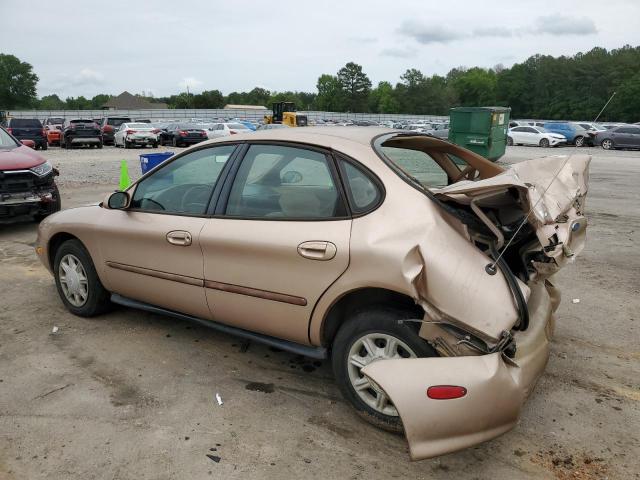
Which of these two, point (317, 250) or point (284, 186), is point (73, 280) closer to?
point (284, 186)

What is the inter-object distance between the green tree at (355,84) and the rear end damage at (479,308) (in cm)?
12197

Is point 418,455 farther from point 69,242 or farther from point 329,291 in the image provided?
point 69,242

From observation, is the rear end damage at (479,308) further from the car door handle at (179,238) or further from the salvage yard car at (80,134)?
the salvage yard car at (80,134)

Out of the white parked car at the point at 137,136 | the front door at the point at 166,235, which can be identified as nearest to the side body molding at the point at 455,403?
the front door at the point at 166,235

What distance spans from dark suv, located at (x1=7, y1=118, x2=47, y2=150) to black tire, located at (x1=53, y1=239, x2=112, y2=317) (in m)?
25.1

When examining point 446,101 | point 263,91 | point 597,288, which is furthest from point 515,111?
point 597,288

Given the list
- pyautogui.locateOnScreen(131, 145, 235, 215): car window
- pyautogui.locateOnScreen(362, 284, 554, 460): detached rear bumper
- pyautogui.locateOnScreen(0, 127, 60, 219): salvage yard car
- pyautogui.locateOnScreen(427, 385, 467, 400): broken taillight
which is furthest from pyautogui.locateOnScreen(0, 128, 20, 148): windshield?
pyautogui.locateOnScreen(427, 385, 467, 400): broken taillight

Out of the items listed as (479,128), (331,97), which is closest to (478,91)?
(331,97)

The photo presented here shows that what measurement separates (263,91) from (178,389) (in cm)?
14819

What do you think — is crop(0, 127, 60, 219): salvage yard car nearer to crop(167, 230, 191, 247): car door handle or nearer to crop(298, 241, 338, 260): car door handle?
crop(167, 230, 191, 247): car door handle

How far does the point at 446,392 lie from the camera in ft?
8.22

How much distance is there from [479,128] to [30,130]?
21.8 m

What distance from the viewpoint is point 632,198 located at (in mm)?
11469

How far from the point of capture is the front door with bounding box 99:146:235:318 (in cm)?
371
